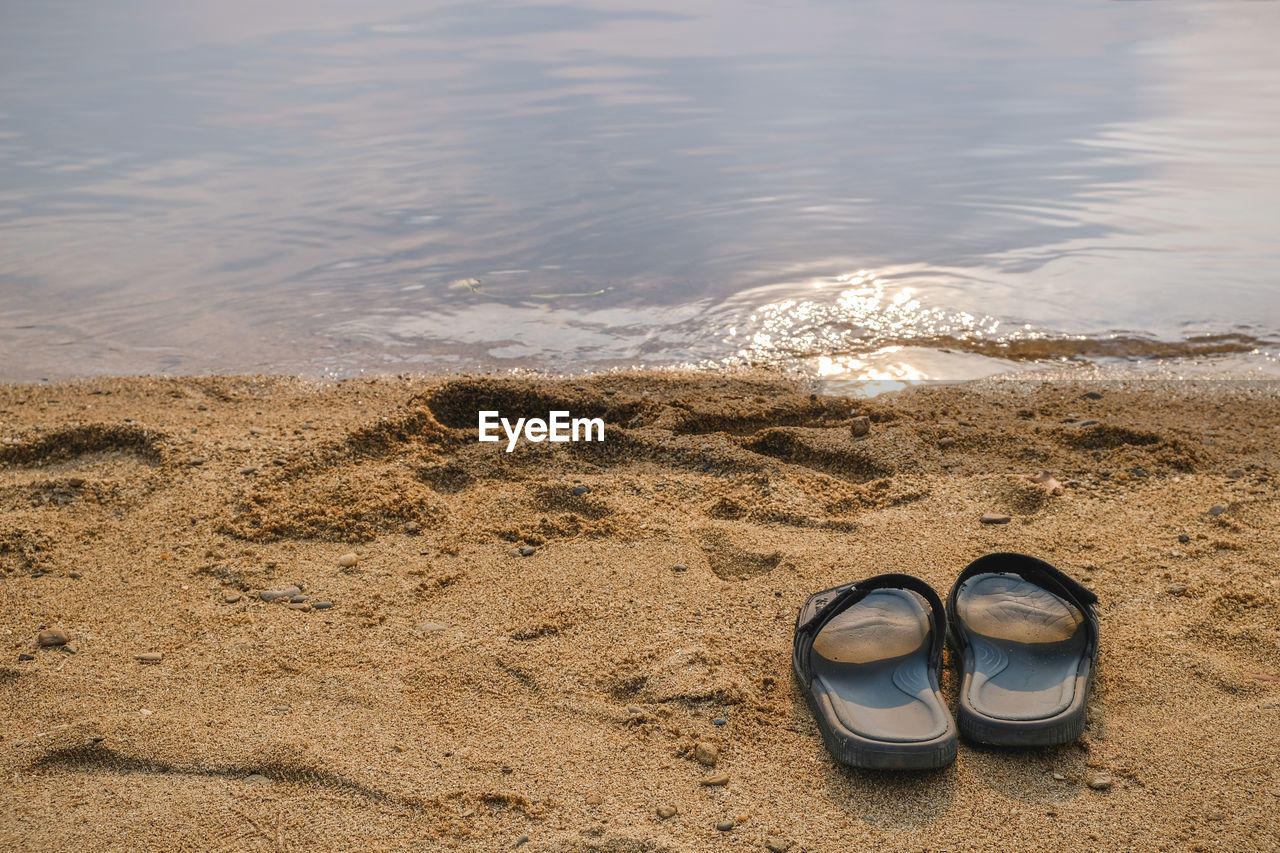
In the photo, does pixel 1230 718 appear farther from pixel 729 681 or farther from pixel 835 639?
pixel 729 681

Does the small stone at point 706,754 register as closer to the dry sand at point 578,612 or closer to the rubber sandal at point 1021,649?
the dry sand at point 578,612

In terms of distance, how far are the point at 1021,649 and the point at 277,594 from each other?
1.82 m

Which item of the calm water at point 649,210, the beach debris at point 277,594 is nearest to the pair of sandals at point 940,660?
the beach debris at point 277,594

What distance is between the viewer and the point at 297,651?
7.85 feet

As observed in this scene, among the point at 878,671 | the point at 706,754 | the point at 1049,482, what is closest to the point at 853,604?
the point at 878,671

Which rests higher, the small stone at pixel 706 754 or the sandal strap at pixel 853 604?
the sandal strap at pixel 853 604

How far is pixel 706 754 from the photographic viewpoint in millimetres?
2041

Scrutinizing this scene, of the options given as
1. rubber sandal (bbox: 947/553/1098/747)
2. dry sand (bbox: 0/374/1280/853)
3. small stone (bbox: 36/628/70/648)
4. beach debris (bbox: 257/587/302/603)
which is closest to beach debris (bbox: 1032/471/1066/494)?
dry sand (bbox: 0/374/1280/853)

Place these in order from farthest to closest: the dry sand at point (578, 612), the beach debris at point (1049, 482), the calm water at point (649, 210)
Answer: the calm water at point (649, 210), the beach debris at point (1049, 482), the dry sand at point (578, 612)

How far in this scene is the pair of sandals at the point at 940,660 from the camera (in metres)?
2.01

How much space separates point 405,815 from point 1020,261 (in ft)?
17.1

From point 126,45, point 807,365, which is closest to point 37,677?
point 807,365

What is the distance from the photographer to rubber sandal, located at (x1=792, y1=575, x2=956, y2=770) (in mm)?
1978

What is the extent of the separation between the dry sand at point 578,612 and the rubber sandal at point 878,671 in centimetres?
6
